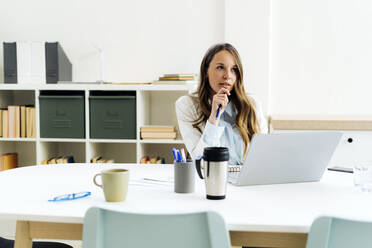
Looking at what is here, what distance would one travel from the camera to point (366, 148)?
2.82 m

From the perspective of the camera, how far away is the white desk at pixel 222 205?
1057mm

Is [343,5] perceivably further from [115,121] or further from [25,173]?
[25,173]

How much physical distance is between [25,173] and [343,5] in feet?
8.92

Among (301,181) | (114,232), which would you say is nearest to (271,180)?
(301,181)

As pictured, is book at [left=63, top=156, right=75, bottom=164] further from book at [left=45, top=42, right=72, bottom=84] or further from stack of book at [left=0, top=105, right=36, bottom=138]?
book at [left=45, top=42, right=72, bottom=84]

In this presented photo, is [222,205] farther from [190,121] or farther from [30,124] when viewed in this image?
[30,124]

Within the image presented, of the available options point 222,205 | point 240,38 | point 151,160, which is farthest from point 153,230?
point 240,38

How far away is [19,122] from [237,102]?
1.87 meters

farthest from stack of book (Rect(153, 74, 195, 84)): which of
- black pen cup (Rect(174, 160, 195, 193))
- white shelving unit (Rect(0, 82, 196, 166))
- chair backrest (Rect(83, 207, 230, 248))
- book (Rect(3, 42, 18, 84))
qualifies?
chair backrest (Rect(83, 207, 230, 248))

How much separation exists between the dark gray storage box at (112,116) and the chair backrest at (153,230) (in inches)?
86.4

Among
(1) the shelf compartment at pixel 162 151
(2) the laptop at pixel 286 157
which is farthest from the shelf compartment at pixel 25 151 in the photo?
(2) the laptop at pixel 286 157

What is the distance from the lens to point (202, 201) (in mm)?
1218

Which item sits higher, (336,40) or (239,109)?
(336,40)

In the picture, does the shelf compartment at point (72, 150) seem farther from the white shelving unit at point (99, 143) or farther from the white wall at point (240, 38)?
the white wall at point (240, 38)
